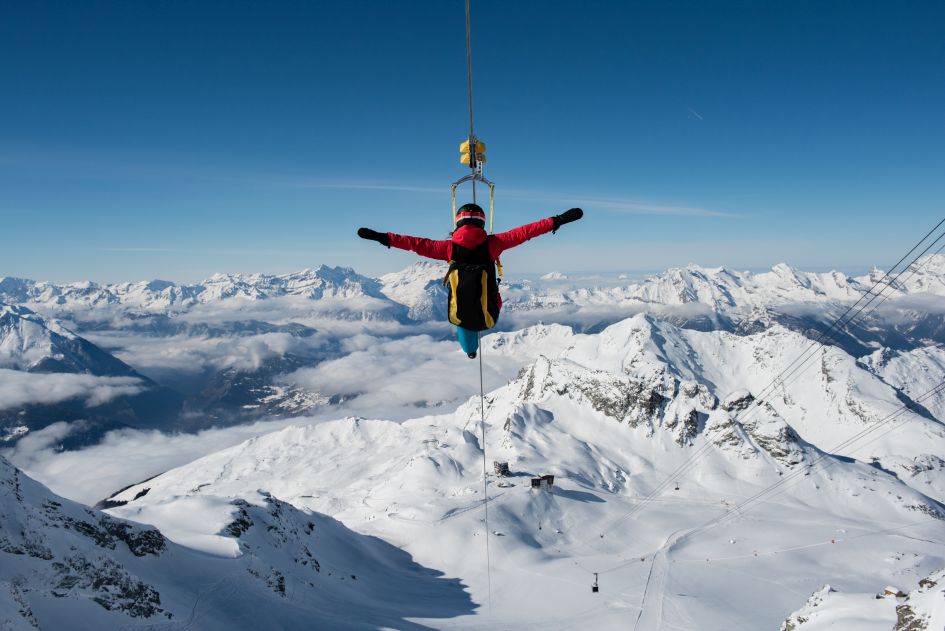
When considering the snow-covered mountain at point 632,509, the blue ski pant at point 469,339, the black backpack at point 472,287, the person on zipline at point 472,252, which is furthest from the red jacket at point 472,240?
the snow-covered mountain at point 632,509

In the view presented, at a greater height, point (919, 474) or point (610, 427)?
point (610, 427)

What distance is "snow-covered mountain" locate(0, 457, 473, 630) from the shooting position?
886 inches

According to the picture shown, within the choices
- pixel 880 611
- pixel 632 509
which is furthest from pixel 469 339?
pixel 632 509

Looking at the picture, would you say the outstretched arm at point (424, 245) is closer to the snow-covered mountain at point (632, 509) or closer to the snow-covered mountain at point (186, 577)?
the snow-covered mountain at point (186, 577)

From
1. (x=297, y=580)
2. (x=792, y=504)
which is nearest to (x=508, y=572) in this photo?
(x=297, y=580)

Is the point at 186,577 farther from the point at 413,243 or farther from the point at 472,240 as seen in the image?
the point at 472,240

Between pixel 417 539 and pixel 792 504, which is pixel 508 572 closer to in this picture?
pixel 417 539

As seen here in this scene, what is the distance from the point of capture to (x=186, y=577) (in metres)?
33.9

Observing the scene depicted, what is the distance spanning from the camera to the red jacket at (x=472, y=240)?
1209 centimetres

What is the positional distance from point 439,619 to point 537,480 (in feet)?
221

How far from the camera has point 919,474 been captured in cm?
18625

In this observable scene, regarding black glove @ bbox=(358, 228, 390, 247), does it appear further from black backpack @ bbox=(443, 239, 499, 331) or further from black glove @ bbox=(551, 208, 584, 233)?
black glove @ bbox=(551, 208, 584, 233)

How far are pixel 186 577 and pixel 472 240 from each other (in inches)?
1428

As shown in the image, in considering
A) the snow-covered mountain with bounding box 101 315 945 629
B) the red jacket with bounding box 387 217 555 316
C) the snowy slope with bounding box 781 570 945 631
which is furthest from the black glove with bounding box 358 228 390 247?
the snow-covered mountain with bounding box 101 315 945 629
